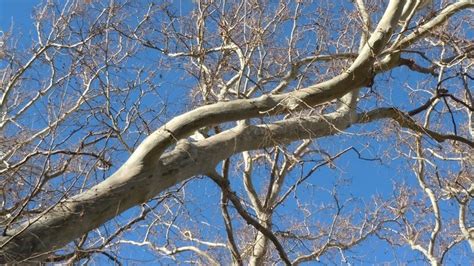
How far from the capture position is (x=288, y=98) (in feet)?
13.3

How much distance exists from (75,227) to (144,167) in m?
0.55

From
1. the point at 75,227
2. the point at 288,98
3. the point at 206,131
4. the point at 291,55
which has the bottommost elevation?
the point at 75,227

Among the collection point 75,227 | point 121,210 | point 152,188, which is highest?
point 152,188

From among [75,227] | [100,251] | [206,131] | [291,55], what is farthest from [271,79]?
[75,227]

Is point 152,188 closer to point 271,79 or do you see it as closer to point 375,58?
point 375,58

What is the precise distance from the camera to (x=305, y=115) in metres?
4.42

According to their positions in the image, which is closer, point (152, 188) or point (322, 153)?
point (152, 188)

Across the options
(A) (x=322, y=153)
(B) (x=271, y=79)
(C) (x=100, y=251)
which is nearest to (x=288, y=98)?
(A) (x=322, y=153)

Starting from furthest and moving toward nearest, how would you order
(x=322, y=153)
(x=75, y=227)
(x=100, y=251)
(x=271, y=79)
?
1. (x=271, y=79)
2. (x=322, y=153)
3. (x=100, y=251)
4. (x=75, y=227)

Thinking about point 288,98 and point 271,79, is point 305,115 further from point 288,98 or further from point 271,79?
point 271,79

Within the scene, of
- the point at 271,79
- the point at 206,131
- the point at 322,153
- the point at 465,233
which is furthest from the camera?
the point at 465,233

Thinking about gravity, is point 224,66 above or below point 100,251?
above

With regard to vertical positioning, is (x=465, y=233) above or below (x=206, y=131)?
above

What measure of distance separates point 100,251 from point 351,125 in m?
2.34
